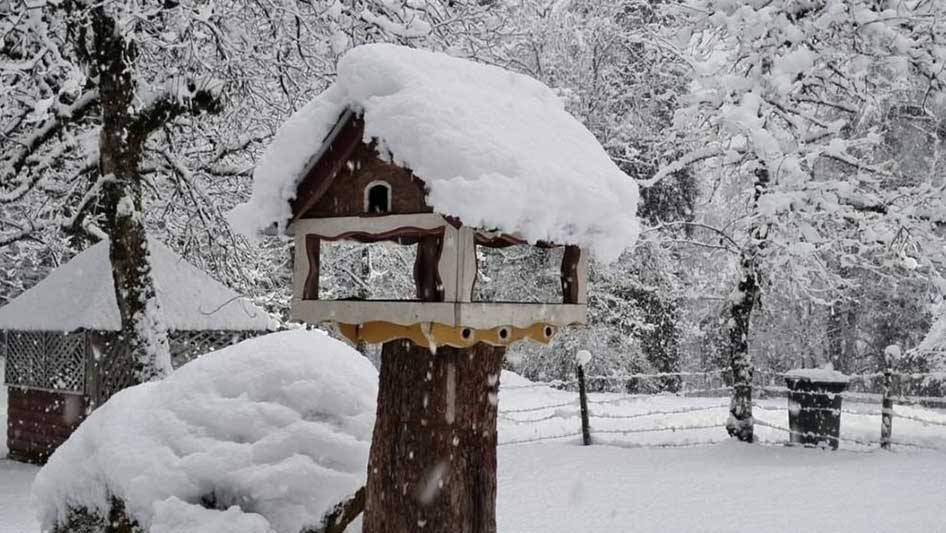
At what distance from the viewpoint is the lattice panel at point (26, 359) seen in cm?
1201

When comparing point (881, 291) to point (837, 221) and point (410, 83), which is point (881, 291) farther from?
point (410, 83)

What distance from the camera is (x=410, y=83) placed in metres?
3.18

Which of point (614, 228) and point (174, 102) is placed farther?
point (174, 102)

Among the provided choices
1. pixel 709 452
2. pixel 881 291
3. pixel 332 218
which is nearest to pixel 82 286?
pixel 709 452

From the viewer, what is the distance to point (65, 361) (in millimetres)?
11641

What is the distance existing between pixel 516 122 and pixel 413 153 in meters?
0.52

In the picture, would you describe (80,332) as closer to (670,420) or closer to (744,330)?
(744,330)

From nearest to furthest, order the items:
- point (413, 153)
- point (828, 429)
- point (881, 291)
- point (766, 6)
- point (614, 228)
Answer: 1. point (413, 153)
2. point (614, 228)
3. point (766, 6)
4. point (828, 429)
5. point (881, 291)

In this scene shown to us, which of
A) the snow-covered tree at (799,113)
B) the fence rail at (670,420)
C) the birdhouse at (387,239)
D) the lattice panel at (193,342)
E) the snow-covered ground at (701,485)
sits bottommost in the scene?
the snow-covered ground at (701,485)

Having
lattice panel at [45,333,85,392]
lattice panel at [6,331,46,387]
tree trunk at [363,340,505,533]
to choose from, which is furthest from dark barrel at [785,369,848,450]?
lattice panel at [6,331,46,387]

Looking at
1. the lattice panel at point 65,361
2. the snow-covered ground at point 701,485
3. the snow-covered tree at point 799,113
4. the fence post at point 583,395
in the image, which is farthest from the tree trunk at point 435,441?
the lattice panel at point 65,361

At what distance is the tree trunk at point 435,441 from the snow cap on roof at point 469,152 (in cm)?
68

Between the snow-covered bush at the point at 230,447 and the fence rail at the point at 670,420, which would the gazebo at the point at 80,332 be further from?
the snow-covered bush at the point at 230,447

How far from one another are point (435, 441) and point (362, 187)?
40.9 inches
